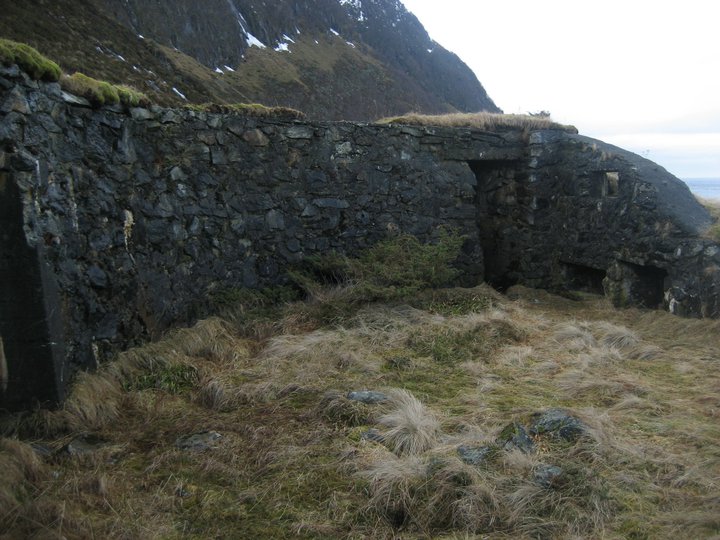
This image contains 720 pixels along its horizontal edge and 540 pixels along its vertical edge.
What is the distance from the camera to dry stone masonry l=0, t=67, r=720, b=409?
3715 millimetres

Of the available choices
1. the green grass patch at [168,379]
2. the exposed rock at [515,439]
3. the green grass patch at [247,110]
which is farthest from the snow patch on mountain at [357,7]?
the exposed rock at [515,439]

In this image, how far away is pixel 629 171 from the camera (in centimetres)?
745

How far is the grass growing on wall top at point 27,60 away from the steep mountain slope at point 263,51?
643 centimetres

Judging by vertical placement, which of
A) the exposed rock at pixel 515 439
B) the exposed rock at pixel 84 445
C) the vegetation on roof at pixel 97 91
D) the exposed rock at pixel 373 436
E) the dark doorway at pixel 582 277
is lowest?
the exposed rock at pixel 84 445

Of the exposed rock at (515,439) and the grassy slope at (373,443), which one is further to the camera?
the exposed rock at (515,439)

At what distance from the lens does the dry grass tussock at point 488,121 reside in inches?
325

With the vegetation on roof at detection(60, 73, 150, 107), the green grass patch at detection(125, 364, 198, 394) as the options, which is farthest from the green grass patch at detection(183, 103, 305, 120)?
the green grass patch at detection(125, 364, 198, 394)

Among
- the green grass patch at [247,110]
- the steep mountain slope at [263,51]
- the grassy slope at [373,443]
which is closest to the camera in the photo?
the grassy slope at [373,443]

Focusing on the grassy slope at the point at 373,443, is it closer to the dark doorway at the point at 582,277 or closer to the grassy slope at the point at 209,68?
the dark doorway at the point at 582,277

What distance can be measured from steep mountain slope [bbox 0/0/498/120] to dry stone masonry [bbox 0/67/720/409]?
5.33m

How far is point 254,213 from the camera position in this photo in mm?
6453

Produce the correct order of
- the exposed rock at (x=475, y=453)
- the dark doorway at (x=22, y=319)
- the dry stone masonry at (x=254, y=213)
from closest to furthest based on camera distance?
the exposed rock at (x=475, y=453)
the dark doorway at (x=22, y=319)
the dry stone masonry at (x=254, y=213)

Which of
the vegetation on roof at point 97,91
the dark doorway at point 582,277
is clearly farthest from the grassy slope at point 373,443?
the dark doorway at point 582,277

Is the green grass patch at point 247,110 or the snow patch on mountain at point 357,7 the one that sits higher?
the snow patch on mountain at point 357,7
